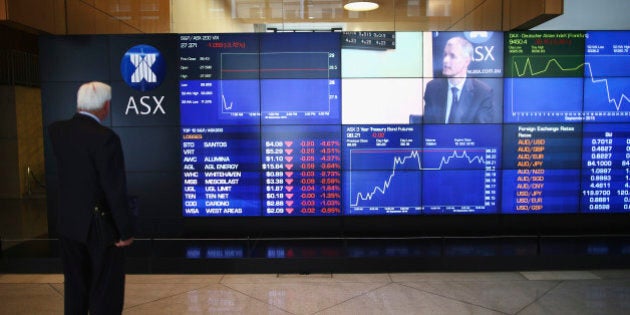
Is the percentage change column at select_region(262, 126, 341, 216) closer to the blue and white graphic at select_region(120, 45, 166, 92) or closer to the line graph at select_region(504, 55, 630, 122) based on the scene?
the blue and white graphic at select_region(120, 45, 166, 92)

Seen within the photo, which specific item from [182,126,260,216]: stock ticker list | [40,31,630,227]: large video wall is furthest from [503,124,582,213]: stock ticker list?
[182,126,260,216]: stock ticker list

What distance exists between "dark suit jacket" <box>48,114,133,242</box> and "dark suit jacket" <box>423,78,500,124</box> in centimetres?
419

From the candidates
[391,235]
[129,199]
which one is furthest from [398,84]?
[129,199]

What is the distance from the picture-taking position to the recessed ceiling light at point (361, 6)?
254 inches

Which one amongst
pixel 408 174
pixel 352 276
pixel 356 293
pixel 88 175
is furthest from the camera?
pixel 408 174

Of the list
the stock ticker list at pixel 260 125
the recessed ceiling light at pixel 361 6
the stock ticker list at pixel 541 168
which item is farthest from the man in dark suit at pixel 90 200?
the stock ticker list at pixel 541 168

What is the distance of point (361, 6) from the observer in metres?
6.46

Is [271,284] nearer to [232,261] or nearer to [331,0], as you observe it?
[232,261]

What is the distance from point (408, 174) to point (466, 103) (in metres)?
1.21

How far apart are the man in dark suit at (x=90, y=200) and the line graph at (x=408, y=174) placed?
360 centimetres

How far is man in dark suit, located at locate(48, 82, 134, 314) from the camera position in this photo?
3.06 m

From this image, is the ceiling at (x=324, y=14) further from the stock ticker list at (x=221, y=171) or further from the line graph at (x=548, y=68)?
the stock ticker list at (x=221, y=171)

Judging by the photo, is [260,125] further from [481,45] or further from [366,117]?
[481,45]

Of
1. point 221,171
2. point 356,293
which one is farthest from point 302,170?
point 356,293
